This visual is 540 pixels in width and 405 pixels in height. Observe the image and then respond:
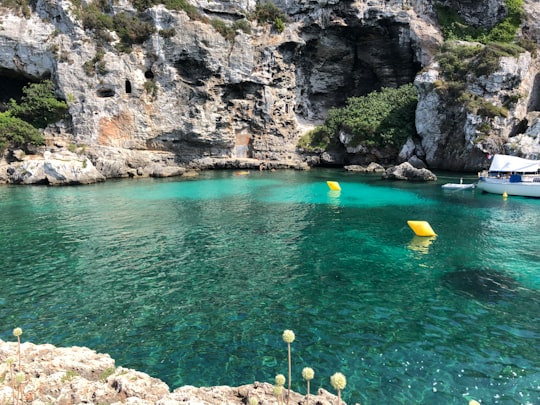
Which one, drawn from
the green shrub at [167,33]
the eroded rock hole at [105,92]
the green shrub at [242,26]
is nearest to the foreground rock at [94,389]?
the eroded rock hole at [105,92]

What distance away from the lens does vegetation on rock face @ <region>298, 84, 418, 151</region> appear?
1651 inches

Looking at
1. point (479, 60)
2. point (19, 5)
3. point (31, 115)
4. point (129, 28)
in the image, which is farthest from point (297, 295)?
point (19, 5)

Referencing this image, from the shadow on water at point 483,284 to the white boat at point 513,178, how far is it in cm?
1805

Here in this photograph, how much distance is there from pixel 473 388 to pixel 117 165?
130ft

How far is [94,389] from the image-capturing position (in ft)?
14.8

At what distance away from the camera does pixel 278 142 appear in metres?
49.3

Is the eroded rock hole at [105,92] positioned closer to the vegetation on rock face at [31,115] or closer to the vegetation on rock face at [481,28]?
the vegetation on rock face at [31,115]

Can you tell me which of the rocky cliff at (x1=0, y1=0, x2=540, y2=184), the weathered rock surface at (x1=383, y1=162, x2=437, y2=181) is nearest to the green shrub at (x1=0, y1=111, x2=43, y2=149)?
the rocky cliff at (x1=0, y1=0, x2=540, y2=184)

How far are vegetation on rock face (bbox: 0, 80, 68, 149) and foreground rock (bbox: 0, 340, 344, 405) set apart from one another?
3972 cm

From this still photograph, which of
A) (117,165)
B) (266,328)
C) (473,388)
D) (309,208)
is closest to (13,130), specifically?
(117,165)

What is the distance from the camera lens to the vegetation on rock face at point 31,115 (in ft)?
119

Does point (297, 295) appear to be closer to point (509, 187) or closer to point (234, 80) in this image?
point (509, 187)

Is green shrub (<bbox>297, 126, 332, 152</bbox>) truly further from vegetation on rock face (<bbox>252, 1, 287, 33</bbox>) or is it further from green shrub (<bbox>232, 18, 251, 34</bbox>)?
green shrub (<bbox>232, 18, 251, 34</bbox>)

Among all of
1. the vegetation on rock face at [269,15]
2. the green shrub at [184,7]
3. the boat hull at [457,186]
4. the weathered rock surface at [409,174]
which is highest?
the vegetation on rock face at [269,15]
